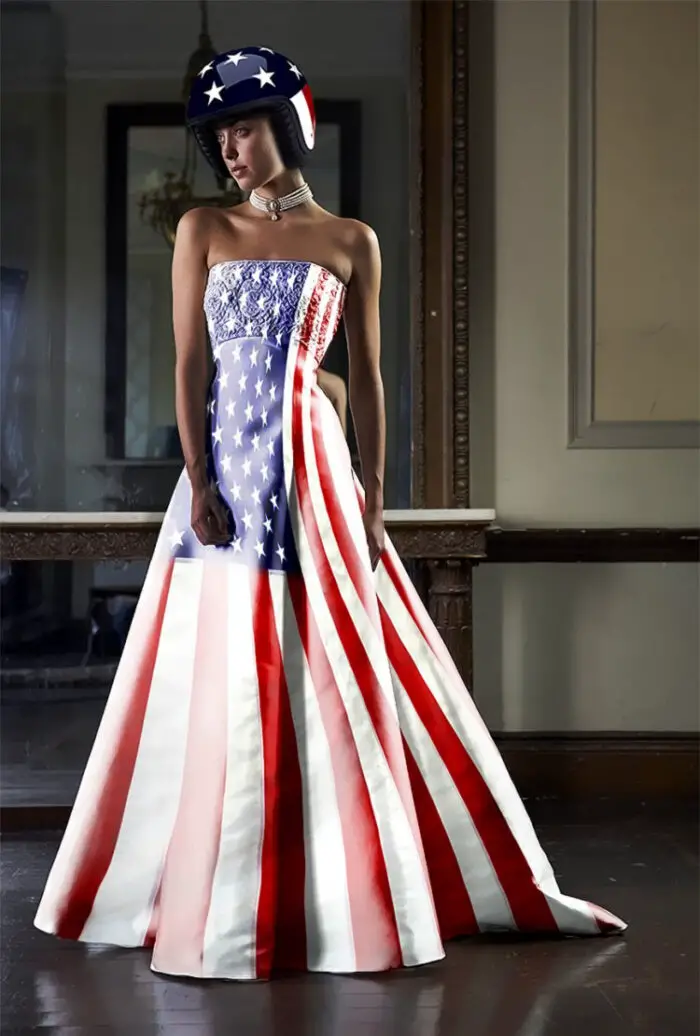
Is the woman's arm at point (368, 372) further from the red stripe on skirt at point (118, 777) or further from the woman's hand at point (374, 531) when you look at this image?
the red stripe on skirt at point (118, 777)

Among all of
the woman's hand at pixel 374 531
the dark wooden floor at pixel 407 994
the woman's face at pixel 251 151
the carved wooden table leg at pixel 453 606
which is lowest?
the dark wooden floor at pixel 407 994

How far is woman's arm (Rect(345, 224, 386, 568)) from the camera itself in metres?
2.22

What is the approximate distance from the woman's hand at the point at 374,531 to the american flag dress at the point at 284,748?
0.04m

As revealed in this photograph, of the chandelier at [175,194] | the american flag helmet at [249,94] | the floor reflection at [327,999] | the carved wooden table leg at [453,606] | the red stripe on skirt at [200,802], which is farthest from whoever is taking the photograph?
the chandelier at [175,194]

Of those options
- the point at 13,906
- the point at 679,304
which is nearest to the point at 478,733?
the point at 13,906

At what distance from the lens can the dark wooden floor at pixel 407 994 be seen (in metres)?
1.82

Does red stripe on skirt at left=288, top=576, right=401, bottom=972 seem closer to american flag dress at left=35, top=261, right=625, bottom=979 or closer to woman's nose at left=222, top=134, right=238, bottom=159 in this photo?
american flag dress at left=35, top=261, right=625, bottom=979

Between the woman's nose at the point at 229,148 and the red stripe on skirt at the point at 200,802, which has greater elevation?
the woman's nose at the point at 229,148

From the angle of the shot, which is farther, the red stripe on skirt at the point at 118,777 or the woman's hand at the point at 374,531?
the woman's hand at the point at 374,531

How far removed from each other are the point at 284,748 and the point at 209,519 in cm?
39

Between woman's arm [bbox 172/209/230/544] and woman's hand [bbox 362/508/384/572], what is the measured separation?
262mm

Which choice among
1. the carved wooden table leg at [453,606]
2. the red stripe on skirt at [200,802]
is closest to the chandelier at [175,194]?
the carved wooden table leg at [453,606]

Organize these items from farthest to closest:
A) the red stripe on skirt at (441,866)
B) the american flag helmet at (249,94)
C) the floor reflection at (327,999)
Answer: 1. the red stripe on skirt at (441,866)
2. the american flag helmet at (249,94)
3. the floor reflection at (327,999)

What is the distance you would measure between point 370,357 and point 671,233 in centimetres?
148
